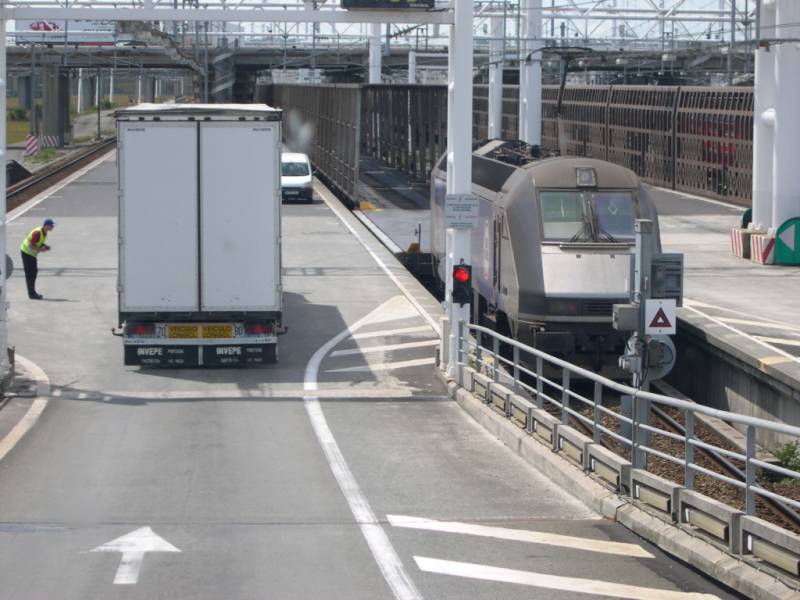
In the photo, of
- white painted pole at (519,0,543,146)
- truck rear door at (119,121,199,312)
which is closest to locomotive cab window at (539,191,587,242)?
truck rear door at (119,121,199,312)

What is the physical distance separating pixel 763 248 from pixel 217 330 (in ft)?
52.7

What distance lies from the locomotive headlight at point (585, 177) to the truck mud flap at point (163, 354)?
6.42 meters

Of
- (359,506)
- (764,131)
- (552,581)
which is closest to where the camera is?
(552,581)

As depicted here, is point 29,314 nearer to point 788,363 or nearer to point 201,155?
point 201,155

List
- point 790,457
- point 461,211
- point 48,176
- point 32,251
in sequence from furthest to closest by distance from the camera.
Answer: point 48,176 < point 32,251 < point 461,211 < point 790,457

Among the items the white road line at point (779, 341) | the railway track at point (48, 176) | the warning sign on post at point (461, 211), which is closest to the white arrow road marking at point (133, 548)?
the warning sign on post at point (461, 211)

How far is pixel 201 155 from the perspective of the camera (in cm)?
2103

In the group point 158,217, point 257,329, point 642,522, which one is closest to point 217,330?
point 257,329

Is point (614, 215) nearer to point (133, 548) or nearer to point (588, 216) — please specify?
point (588, 216)

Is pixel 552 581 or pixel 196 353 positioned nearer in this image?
pixel 552 581

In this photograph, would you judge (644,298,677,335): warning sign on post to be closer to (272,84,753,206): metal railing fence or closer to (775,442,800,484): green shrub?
(775,442,800,484): green shrub

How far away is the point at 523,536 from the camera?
12234 mm

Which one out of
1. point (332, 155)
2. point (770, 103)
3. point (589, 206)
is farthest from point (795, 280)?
point (332, 155)

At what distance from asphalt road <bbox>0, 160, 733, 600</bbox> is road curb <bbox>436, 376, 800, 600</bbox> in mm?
141
